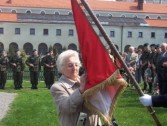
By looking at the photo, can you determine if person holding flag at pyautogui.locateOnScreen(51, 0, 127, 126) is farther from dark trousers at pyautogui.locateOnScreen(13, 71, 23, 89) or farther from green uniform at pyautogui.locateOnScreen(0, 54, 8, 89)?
green uniform at pyautogui.locateOnScreen(0, 54, 8, 89)

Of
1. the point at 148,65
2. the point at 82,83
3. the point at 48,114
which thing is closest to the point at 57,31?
the point at 148,65

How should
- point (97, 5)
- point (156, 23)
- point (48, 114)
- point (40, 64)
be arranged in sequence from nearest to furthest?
point (48, 114) < point (40, 64) < point (156, 23) < point (97, 5)

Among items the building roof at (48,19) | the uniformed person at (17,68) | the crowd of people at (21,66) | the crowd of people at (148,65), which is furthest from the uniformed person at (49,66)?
the building roof at (48,19)

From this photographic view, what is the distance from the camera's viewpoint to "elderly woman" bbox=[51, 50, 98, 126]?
4340mm

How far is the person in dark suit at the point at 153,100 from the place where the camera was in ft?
14.5

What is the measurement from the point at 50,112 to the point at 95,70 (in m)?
7.36

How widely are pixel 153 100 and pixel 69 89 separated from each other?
0.82 m

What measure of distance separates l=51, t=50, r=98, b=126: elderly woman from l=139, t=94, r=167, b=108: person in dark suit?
50 cm

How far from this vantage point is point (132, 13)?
11119 cm

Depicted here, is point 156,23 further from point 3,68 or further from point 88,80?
point 88,80

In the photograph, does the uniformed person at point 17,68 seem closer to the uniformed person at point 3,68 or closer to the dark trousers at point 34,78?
the uniformed person at point 3,68

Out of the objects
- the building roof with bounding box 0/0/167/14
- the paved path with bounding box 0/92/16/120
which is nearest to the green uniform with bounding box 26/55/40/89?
the paved path with bounding box 0/92/16/120

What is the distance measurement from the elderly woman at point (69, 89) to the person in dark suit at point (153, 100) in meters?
0.50

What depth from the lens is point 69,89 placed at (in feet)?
14.6
